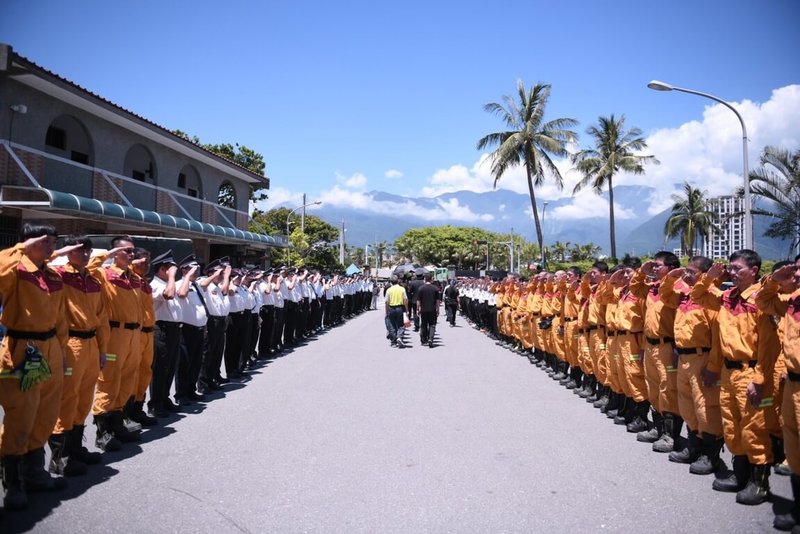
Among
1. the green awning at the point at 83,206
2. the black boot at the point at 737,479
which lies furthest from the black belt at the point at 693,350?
the green awning at the point at 83,206

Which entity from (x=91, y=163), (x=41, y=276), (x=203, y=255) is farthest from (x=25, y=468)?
(x=203, y=255)

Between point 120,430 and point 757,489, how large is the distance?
18.7 ft

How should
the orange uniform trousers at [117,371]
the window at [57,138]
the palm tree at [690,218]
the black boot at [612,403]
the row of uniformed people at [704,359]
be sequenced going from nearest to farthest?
the row of uniformed people at [704,359] → the orange uniform trousers at [117,371] → the black boot at [612,403] → the window at [57,138] → the palm tree at [690,218]

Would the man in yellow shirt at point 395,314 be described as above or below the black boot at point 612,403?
above

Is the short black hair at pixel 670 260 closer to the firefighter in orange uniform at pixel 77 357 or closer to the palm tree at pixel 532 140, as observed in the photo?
the firefighter in orange uniform at pixel 77 357

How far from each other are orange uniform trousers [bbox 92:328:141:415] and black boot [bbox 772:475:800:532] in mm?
5540

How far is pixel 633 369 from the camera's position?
639 cm

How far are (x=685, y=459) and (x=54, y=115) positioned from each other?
17.2 m

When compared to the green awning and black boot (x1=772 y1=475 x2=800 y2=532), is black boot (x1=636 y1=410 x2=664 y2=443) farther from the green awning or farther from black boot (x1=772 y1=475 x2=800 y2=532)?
the green awning

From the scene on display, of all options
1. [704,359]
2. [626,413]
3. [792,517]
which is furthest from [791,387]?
[626,413]

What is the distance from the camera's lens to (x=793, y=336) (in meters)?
3.88

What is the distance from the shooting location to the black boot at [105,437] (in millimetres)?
5492

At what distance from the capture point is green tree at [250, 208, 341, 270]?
40.5m

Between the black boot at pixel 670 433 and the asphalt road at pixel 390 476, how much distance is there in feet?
0.59
